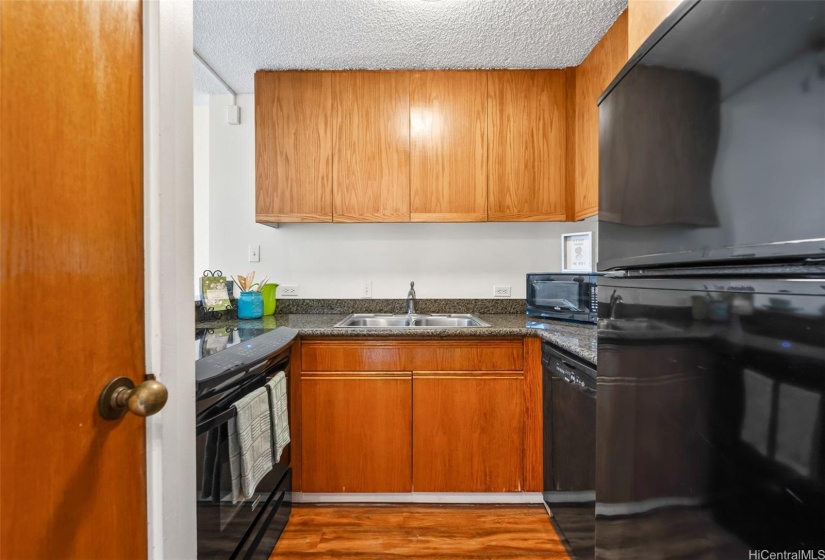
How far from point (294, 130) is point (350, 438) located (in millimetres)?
1772

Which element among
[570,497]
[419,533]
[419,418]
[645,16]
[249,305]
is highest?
[645,16]

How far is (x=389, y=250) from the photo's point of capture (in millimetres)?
2523

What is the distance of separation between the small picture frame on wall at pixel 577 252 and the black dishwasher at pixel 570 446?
0.79 meters

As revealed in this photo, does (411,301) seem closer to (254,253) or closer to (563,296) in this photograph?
(563,296)

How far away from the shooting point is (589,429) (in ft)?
4.37

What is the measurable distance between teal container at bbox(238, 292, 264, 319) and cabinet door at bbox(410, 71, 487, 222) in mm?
1084

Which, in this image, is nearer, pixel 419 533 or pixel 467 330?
pixel 419 533

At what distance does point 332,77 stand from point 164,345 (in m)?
2.11

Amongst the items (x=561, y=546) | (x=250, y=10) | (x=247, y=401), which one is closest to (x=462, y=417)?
(x=561, y=546)

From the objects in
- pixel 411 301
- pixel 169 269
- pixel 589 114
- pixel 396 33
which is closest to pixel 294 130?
pixel 396 33

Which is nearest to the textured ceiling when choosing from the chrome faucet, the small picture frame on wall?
the small picture frame on wall

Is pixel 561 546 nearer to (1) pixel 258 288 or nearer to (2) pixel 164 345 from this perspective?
(2) pixel 164 345

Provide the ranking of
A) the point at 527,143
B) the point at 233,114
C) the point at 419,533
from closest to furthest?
the point at 419,533, the point at 527,143, the point at 233,114

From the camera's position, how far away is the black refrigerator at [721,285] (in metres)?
0.39
